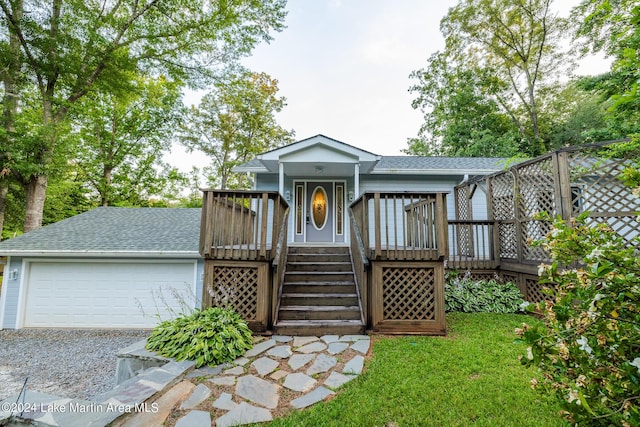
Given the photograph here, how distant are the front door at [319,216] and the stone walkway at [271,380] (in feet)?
14.3

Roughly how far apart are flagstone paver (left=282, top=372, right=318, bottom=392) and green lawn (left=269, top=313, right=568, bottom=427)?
1.15 ft

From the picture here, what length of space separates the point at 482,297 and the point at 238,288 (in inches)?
199

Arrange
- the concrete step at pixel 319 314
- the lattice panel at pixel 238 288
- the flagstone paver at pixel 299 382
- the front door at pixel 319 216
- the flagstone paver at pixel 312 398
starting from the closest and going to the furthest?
1. the flagstone paver at pixel 312 398
2. the flagstone paver at pixel 299 382
3. the lattice panel at pixel 238 288
4. the concrete step at pixel 319 314
5. the front door at pixel 319 216

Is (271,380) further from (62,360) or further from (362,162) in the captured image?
(362,162)

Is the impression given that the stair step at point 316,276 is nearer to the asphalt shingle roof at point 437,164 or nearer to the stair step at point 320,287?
the stair step at point 320,287

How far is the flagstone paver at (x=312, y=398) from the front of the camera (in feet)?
8.24

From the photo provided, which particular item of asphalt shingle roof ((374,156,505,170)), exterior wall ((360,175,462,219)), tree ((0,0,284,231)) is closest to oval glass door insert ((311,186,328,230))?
exterior wall ((360,175,462,219))

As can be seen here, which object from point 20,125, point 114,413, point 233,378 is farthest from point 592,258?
point 20,125

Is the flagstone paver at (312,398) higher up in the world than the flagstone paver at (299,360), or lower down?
lower down

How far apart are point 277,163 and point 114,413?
18.9 feet

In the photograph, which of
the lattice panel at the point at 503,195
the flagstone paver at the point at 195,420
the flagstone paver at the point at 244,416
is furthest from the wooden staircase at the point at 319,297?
the lattice panel at the point at 503,195

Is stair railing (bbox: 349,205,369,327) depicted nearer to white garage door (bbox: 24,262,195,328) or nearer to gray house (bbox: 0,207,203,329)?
gray house (bbox: 0,207,203,329)

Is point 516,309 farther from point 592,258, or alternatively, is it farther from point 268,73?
point 268,73

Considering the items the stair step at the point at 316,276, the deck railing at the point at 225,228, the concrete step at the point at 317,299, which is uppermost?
the deck railing at the point at 225,228
